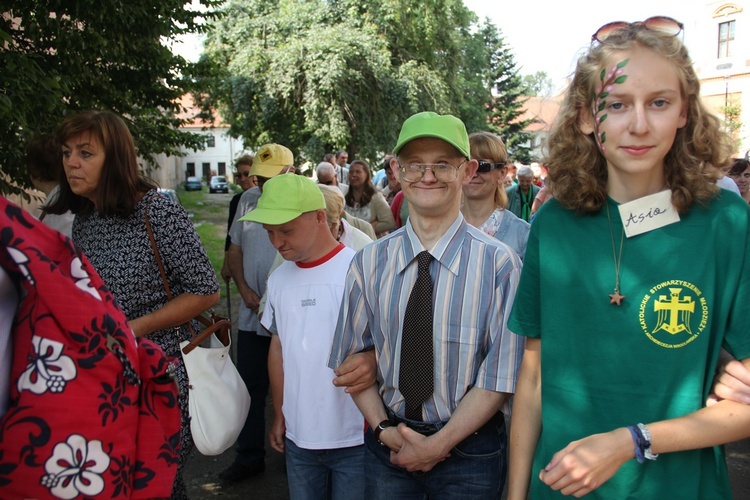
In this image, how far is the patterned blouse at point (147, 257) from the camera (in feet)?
8.79

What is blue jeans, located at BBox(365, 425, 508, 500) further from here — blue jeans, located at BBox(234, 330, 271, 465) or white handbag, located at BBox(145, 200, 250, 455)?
blue jeans, located at BBox(234, 330, 271, 465)

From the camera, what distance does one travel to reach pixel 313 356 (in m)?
2.91

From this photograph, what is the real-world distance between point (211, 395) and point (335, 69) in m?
19.3

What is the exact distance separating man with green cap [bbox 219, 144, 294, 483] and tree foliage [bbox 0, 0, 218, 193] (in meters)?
1.62

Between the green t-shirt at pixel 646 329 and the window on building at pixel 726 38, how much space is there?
48.0 metres

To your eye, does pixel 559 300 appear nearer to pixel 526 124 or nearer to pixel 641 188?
pixel 641 188

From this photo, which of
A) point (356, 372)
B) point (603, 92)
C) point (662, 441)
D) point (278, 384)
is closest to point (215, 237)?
point (278, 384)

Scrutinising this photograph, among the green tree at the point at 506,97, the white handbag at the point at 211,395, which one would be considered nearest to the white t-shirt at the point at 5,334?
the white handbag at the point at 211,395

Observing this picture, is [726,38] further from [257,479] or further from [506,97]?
[257,479]

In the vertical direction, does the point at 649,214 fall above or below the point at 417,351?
above

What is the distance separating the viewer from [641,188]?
1703 mm

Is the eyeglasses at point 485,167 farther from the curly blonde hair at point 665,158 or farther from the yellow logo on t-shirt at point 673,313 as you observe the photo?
the yellow logo on t-shirt at point 673,313

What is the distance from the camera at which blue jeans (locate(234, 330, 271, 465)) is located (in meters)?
4.78

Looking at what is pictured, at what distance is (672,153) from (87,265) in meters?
1.46
